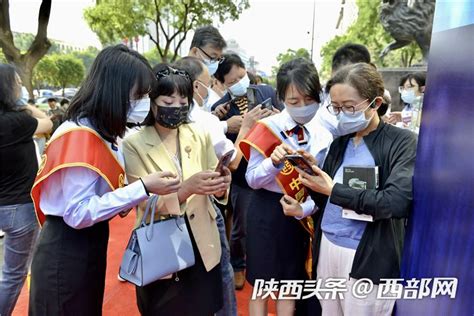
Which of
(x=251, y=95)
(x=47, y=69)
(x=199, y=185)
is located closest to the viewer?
(x=199, y=185)

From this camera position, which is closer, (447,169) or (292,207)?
(447,169)

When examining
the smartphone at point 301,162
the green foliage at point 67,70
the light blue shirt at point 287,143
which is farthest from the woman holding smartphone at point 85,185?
the green foliage at point 67,70

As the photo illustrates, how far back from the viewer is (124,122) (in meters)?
1.56

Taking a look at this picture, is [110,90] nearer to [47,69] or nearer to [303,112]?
[303,112]

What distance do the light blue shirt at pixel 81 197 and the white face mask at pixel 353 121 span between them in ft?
2.94

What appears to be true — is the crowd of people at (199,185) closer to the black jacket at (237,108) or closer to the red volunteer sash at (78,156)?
the red volunteer sash at (78,156)

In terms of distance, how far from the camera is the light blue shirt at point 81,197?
143 centimetres

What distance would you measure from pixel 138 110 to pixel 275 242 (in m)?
1.04

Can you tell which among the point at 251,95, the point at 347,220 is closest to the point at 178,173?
the point at 347,220

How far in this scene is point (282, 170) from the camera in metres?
1.99

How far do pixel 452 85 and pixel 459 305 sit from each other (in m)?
0.64

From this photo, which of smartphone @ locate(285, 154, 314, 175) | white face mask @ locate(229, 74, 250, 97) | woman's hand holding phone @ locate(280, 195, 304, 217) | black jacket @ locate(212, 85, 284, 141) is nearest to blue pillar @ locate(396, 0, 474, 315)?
smartphone @ locate(285, 154, 314, 175)

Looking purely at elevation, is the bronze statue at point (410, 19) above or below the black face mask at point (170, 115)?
above

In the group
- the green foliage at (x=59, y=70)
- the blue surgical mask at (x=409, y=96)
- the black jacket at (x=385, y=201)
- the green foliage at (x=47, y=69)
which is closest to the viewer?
the black jacket at (x=385, y=201)
